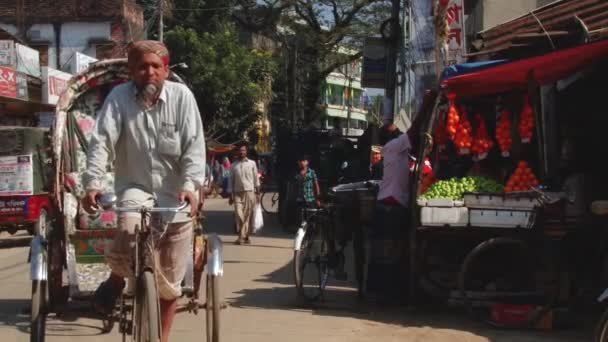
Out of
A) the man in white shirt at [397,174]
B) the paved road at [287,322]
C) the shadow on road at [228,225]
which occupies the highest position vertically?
the man in white shirt at [397,174]

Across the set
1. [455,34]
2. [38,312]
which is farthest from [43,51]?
[38,312]

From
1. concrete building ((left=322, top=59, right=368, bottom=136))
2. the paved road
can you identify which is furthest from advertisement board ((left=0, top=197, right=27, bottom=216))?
concrete building ((left=322, top=59, right=368, bottom=136))

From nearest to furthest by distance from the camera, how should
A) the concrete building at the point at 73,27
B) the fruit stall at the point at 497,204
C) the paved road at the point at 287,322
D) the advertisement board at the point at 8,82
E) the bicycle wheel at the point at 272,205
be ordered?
the paved road at the point at 287,322
the fruit stall at the point at 497,204
the advertisement board at the point at 8,82
the bicycle wheel at the point at 272,205
the concrete building at the point at 73,27

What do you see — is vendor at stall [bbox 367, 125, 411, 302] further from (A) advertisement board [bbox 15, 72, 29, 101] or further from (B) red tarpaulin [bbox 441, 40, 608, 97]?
(A) advertisement board [bbox 15, 72, 29, 101]

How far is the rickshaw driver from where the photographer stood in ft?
18.0

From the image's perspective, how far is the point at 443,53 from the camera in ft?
44.6

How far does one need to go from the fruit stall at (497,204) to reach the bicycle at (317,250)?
1132mm

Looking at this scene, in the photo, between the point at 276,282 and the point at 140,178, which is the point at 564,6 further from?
the point at 140,178

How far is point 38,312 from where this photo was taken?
20.3ft

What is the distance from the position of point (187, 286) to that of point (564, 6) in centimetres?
692

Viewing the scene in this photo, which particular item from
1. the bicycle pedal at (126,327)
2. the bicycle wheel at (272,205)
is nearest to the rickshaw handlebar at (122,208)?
the bicycle pedal at (126,327)

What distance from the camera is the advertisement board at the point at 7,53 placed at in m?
27.4

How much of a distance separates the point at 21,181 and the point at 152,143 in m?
12.8

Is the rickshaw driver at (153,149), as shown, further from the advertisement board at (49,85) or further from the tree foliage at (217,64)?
the tree foliage at (217,64)
